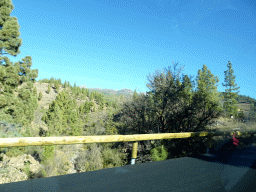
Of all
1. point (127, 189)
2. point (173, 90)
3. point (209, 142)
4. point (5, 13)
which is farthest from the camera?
point (5, 13)

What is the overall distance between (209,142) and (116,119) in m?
7.83

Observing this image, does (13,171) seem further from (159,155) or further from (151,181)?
(159,155)

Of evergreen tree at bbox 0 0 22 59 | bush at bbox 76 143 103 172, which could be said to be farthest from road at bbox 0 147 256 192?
evergreen tree at bbox 0 0 22 59

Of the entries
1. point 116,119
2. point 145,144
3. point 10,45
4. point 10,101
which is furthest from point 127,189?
point 10,45

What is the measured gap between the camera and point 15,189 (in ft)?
7.11

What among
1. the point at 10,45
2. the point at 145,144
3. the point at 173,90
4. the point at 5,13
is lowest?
the point at 145,144

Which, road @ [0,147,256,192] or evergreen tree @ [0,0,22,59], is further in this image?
evergreen tree @ [0,0,22,59]

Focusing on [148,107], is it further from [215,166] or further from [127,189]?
[127,189]

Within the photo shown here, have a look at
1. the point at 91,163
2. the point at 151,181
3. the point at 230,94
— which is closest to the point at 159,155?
the point at 151,181

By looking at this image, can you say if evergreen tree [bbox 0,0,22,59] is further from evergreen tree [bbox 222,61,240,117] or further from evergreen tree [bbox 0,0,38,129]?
evergreen tree [bbox 222,61,240,117]

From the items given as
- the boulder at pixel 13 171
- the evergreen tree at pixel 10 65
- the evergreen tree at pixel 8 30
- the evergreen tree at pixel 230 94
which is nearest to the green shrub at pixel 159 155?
the boulder at pixel 13 171

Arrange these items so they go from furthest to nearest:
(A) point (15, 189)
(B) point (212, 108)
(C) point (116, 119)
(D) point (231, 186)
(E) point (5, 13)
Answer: (C) point (116, 119)
(E) point (5, 13)
(B) point (212, 108)
(D) point (231, 186)
(A) point (15, 189)

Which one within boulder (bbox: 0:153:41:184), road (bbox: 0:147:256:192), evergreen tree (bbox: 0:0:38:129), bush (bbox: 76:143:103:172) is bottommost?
bush (bbox: 76:143:103:172)

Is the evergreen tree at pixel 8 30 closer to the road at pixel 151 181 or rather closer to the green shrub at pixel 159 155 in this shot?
the green shrub at pixel 159 155
